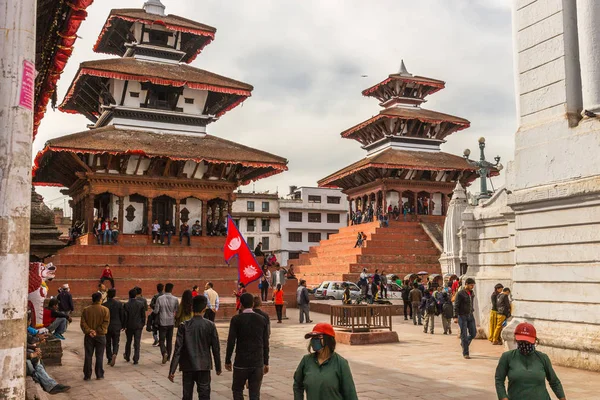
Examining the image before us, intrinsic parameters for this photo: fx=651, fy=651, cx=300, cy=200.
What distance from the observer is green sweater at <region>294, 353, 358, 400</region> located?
196 inches

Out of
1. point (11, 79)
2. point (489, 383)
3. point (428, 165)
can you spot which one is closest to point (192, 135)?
point (428, 165)

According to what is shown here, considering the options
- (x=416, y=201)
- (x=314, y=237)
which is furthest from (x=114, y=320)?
(x=314, y=237)

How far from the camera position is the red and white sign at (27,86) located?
239 inches

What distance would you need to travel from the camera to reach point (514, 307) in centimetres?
1298

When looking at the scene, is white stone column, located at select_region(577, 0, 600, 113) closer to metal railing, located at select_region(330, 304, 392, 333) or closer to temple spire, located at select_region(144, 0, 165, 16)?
metal railing, located at select_region(330, 304, 392, 333)

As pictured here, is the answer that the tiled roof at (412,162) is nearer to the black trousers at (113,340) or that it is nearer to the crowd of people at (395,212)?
the crowd of people at (395,212)

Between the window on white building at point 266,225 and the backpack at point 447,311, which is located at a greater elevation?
the window on white building at point 266,225

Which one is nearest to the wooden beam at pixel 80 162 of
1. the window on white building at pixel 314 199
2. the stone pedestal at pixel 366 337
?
the stone pedestal at pixel 366 337

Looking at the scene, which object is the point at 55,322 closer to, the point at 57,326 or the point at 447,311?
the point at 57,326

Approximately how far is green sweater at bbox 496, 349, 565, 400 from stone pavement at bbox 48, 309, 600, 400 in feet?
12.1

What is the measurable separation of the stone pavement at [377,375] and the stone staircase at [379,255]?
21172 mm

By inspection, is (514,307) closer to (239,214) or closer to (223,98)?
(223,98)

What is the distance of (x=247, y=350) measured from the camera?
7395 mm

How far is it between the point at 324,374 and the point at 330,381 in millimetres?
73
